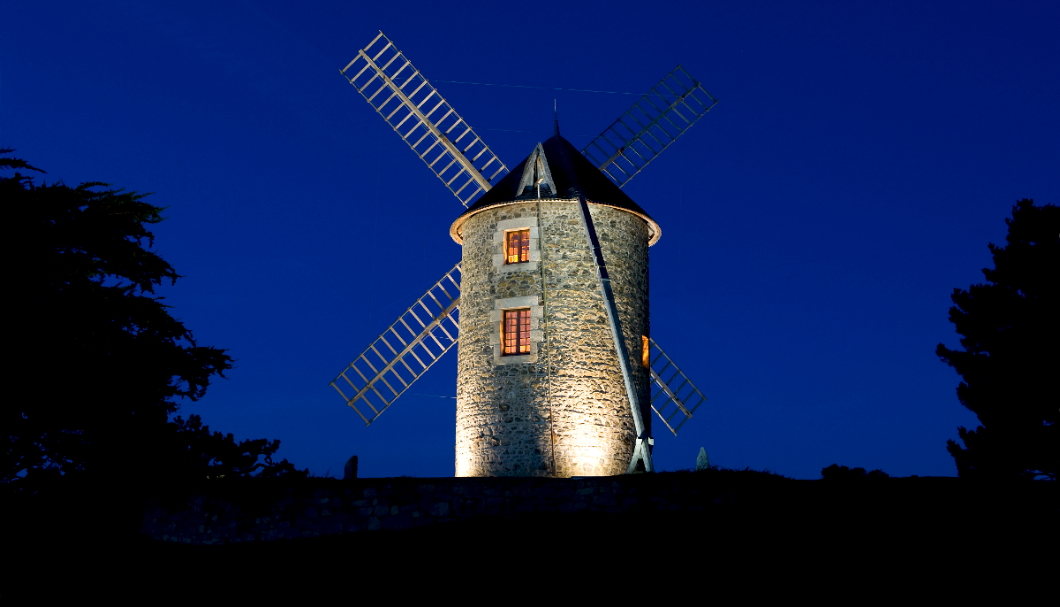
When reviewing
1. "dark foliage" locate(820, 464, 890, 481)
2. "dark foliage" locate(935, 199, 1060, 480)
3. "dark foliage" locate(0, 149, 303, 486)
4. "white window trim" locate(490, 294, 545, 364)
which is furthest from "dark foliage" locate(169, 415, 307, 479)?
"dark foliage" locate(935, 199, 1060, 480)

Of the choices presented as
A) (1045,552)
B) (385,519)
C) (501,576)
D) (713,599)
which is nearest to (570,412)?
(385,519)

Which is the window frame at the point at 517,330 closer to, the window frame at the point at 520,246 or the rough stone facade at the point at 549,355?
the rough stone facade at the point at 549,355

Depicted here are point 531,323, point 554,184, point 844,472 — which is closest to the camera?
point 844,472

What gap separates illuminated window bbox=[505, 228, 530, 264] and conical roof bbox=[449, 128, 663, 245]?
2.02 feet

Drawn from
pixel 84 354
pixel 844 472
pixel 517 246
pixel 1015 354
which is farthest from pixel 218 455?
pixel 1015 354

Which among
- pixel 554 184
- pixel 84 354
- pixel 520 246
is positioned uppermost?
pixel 554 184

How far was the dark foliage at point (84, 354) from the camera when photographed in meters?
14.6

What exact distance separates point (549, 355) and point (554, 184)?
10.5ft

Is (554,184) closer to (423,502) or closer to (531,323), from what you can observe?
(531,323)

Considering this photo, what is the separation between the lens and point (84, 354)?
14.8 m

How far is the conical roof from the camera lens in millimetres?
17000

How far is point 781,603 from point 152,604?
7711 mm

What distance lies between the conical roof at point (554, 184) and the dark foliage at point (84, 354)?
6127 mm

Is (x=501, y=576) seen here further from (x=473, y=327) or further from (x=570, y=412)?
(x=473, y=327)
